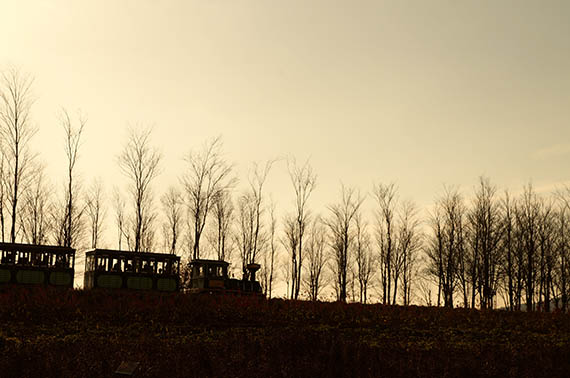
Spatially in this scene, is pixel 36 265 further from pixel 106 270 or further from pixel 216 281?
pixel 216 281

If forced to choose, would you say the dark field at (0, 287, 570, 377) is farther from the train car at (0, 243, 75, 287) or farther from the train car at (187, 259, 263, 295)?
the train car at (187, 259, 263, 295)

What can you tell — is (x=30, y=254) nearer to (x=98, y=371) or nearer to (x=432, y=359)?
(x=98, y=371)

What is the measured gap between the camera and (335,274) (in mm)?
66500

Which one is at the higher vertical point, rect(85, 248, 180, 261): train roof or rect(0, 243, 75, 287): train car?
rect(85, 248, 180, 261): train roof

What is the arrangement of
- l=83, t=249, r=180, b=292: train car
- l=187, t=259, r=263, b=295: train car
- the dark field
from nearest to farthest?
the dark field < l=83, t=249, r=180, b=292: train car < l=187, t=259, r=263, b=295: train car

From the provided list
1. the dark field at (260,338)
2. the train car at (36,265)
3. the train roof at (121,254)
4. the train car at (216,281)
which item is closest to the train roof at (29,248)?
the train car at (36,265)

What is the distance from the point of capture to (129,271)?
3091 centimetres

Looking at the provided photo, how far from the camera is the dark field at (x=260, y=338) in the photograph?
40.0ft

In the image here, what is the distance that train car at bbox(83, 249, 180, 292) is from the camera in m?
30.4

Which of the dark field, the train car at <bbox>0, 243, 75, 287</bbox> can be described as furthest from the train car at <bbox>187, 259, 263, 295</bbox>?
the dark field

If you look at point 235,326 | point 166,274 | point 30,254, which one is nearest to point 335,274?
point 166,274

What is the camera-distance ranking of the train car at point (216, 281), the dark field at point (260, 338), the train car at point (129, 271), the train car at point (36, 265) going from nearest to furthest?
the dark field at point (260, 338)
the train car at point (36, 265)
the train car at point (129, 271)
the train car at point (216, 281)

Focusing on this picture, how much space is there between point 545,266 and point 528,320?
3277 centimetres

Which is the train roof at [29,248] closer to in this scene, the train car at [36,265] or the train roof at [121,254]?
the train car at [36,265]
